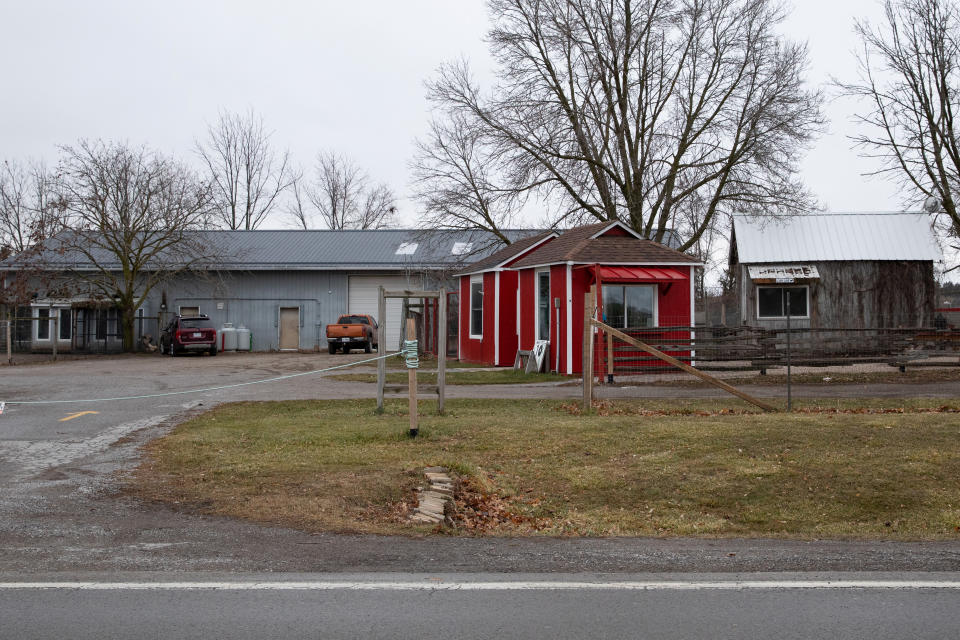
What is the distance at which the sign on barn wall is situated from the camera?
31.5 metres

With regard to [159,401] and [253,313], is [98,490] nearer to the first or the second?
[159,401]

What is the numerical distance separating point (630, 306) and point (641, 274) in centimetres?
119

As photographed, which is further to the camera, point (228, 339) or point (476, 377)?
point (228, 339)

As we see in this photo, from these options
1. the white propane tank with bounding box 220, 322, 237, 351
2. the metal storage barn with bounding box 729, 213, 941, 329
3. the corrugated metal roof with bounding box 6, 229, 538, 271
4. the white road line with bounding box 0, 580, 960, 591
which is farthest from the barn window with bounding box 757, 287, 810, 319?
the white road line with bounding box 0, 580, 960, 591

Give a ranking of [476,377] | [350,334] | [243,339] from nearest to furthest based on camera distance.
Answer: [476,377] → [350,334] → [243,339]

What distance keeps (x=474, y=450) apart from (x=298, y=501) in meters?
3.12

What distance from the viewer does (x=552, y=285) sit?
22.7m

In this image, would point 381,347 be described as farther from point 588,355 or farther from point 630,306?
point 630,306

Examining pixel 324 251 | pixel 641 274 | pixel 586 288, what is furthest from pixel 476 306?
pixel 324 251

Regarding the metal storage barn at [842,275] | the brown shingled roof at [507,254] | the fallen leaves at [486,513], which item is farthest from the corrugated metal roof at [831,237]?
the fallen leaves at [486,513]

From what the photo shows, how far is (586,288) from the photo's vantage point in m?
21.9

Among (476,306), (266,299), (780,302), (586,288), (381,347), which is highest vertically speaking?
(266,299)

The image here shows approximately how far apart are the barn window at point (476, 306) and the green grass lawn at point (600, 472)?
1490 centimetres

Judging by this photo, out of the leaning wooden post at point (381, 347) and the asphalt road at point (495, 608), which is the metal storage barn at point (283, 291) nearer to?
the leaning wooden post at point (381, 347)
